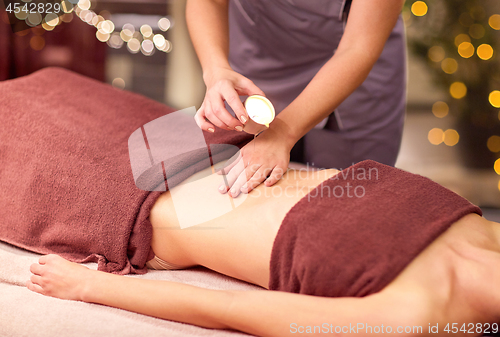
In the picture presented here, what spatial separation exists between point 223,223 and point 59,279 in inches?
14.4

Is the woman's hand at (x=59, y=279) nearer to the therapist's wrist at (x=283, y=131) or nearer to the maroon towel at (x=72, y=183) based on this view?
the maroon towel at (x=72, y=183)

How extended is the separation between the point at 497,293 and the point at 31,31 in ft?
8.50

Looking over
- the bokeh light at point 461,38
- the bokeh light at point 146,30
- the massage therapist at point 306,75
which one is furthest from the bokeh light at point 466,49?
the bokeh light at point 146,30

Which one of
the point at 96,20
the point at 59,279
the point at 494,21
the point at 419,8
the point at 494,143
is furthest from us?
the point at 96,20

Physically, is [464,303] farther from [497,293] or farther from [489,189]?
[489,189]

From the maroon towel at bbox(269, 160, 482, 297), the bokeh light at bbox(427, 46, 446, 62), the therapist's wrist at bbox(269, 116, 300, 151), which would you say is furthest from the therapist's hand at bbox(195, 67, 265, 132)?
the bokeh light at bbox(427, 46, 446, 62)

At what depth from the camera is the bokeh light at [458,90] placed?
7.68 ft

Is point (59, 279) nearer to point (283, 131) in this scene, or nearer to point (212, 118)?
point (212, 118)

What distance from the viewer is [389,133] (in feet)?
4.61

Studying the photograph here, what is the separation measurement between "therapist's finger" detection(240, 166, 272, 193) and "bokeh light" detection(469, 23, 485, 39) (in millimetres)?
2035

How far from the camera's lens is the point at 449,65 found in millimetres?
2340

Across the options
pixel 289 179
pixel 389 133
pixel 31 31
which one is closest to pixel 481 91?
pixel 389 133

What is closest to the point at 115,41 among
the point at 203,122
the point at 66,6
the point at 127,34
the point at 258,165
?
the point at 127,34

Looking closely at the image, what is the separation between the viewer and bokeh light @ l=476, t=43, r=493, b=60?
87.8 inches
